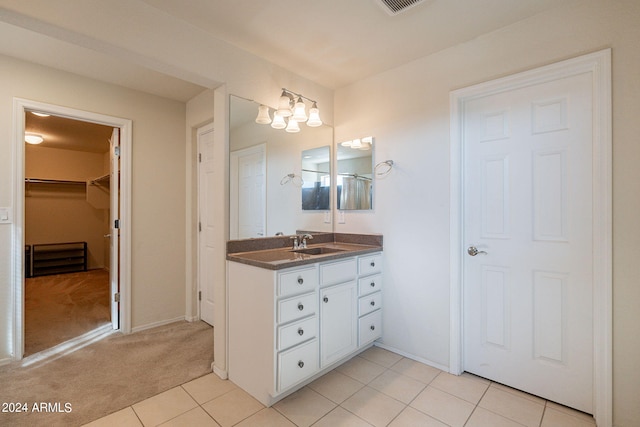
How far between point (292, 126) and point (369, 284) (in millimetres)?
1491

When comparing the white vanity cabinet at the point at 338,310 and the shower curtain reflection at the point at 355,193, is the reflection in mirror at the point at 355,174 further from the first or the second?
the white vanity cabinet at the point at 338,310

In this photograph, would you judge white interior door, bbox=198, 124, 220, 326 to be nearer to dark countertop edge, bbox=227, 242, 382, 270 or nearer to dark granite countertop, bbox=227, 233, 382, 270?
dark granite countertop, bbox=227, 233, 382, 270

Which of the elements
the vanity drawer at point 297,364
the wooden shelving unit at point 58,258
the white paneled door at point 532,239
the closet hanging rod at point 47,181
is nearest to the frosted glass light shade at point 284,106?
the white paneled door at point 532,239

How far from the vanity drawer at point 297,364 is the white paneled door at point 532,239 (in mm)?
1133

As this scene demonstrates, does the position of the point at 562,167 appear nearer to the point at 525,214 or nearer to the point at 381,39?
the point at 525,214

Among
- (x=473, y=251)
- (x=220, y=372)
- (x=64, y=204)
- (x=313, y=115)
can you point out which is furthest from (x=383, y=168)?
A: (x=64, y=204)

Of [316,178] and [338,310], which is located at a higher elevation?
[316,178]

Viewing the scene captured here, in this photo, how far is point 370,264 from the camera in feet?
7.90

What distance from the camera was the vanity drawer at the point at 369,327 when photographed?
2299 mm

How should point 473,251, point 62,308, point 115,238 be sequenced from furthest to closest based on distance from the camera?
point 62,308, point 115,238, point 473,251

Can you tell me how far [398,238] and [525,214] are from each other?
2.93 ft

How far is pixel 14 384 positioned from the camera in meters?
1.97

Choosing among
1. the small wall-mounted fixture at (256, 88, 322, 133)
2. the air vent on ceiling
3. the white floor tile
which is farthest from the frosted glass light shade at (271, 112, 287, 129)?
the white floor tile

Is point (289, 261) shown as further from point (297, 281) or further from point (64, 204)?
Answer: point (64, 204)
